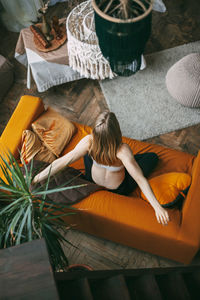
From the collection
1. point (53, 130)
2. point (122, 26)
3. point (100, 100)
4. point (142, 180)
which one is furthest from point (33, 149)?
point (122, 26)

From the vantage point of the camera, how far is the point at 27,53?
294 centimetres

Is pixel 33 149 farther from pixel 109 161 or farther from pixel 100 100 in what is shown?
pixel 100 100

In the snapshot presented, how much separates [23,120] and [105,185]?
86cm

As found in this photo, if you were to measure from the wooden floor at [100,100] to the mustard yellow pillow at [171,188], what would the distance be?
0.72 m

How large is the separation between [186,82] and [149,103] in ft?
1.48

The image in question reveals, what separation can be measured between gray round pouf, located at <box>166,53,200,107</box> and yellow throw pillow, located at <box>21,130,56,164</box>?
1515 millimetres

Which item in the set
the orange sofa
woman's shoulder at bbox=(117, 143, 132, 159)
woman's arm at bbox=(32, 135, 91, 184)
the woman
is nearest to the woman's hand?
the woman

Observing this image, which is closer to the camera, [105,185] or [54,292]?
[54,292]

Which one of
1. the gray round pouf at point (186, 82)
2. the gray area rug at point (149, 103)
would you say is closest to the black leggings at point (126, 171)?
the gray area rug at point (149, 103)

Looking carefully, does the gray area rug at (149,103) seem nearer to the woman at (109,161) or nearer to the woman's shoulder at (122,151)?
the woman at (109,161)

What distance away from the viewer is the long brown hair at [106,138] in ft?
5.60

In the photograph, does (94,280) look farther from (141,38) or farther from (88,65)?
(88,65)

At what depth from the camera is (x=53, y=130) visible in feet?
7.86

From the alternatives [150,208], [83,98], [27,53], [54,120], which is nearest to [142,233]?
[150,208]
